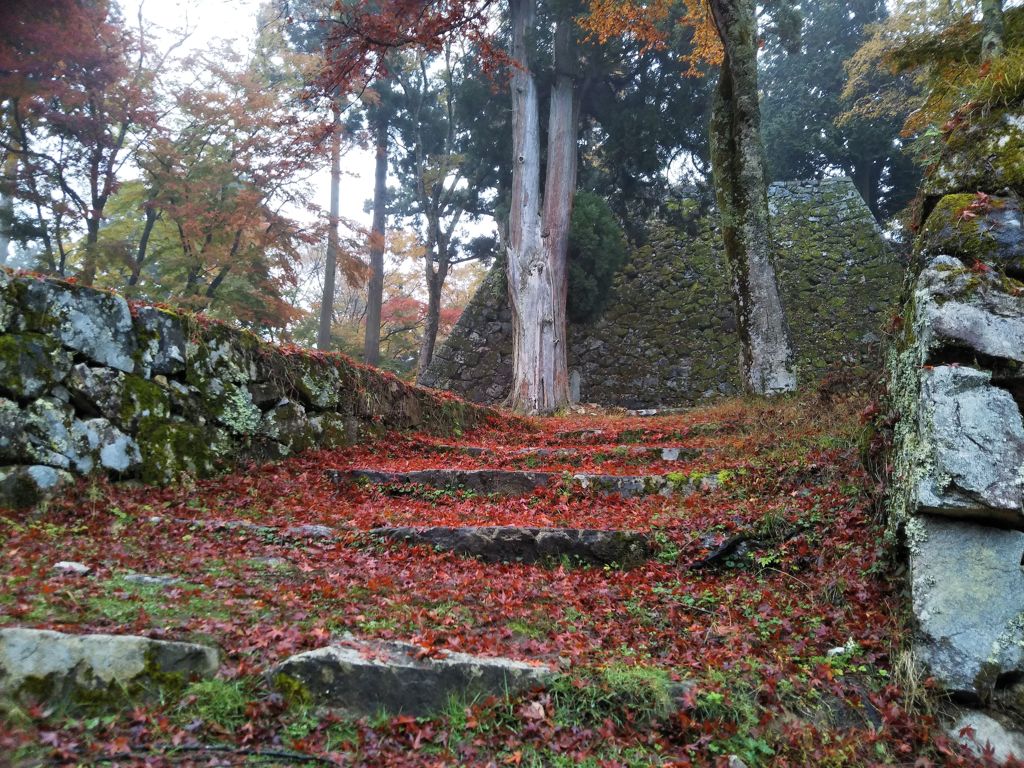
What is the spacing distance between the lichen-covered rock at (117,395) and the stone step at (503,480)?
1439 millimetres

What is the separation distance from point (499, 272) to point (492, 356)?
70.1 inches

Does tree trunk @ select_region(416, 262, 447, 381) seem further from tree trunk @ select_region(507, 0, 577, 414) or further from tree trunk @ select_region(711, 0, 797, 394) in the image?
tree trunk @ select_region(711, 0, 797, 394)

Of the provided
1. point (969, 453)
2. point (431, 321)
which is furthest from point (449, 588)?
point (431, 321)

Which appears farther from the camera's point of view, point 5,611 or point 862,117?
point 862,117

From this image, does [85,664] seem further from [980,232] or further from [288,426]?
[980,232]

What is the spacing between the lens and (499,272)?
46.4ft

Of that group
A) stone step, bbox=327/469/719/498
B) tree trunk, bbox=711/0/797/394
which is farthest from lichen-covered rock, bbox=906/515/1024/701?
tree trunk, bbox=711/0/797/394

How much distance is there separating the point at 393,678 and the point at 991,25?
6.70m

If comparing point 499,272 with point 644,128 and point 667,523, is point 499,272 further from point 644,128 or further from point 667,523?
point 667,523

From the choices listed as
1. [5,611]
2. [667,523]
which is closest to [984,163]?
[667,523]

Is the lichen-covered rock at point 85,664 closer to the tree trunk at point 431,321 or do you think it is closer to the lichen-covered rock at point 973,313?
the lichen-covered rock at point 973,313

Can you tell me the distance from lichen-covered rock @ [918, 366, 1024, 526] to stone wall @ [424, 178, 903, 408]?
393 inches

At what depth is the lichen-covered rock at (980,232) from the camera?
3070 millimetres

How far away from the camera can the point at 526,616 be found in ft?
10.4
